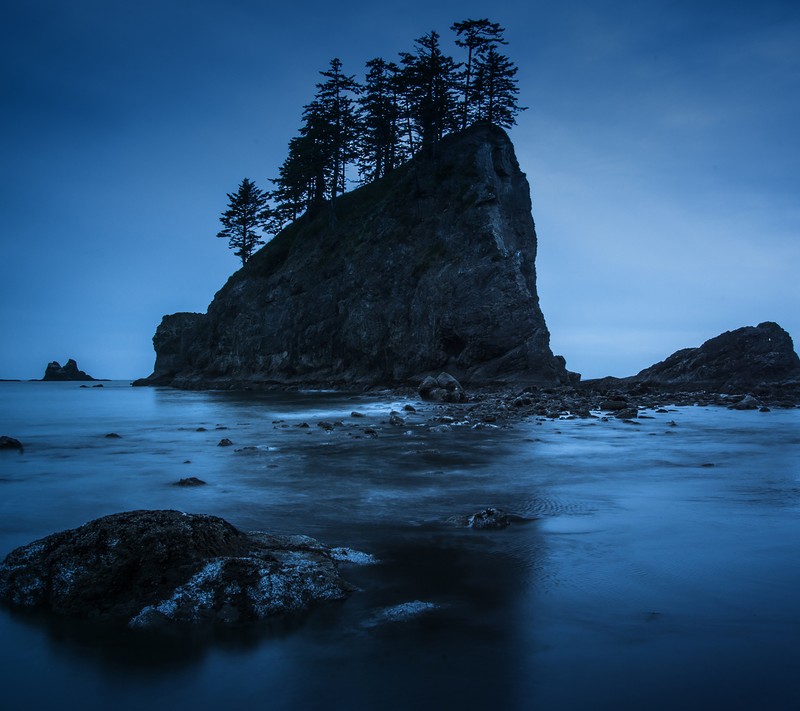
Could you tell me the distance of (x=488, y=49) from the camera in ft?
165

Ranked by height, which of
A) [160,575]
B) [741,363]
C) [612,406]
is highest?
[741,363]

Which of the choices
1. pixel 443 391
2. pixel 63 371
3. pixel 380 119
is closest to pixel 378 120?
pixel 380 119

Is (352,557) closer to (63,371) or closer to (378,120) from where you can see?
(378,120)

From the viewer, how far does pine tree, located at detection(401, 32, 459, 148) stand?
167 feet

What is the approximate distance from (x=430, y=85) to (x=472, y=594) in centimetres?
5502

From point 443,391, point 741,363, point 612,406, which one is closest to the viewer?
point 612,406

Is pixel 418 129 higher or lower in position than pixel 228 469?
higher

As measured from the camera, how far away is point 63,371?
436 feet

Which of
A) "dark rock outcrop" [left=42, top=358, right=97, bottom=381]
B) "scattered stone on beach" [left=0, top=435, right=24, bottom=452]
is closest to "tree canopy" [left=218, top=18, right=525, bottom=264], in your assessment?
"scattered stone on beach" [left=0, top=435, right=24, bottom=452]

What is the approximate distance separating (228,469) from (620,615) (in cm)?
760

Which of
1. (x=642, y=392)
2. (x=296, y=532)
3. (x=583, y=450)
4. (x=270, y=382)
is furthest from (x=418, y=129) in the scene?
(x=296, y=532)

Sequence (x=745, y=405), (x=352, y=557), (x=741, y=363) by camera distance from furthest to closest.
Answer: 1. (x=741, y=363)
2. (x=745, y=405)
3. (x=352, y=557)

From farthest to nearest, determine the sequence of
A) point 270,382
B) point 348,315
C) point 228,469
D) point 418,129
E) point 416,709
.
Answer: point 418,129 < point 270,382 < point 348,315 < point 228,469 < point 416,709

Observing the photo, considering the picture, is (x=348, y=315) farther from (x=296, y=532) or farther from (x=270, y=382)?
(x=296, y=532)
